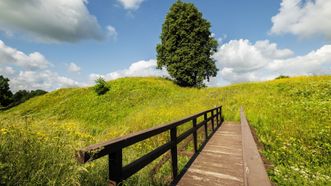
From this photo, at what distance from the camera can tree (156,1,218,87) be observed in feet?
97.7

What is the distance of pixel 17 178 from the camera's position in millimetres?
1978

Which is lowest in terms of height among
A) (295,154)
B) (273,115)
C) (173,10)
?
(295,154)

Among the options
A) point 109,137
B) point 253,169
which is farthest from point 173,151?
point 109,137

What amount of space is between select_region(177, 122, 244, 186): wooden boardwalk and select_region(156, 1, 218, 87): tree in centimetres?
2427

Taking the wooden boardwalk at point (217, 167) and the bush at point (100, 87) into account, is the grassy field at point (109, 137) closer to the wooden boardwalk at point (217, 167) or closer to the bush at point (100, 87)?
the wooden boardwalk at point (217, 167)

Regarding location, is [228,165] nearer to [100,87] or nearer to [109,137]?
[109,137]

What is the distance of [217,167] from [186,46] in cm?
2761

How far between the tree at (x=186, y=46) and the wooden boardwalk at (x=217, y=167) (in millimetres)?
24270

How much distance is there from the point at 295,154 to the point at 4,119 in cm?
691

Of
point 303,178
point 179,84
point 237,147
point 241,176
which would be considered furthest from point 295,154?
point 179,84

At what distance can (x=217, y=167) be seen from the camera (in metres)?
4.25

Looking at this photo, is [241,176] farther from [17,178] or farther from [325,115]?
[325,115]

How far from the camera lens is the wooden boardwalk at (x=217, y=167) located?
140 inches

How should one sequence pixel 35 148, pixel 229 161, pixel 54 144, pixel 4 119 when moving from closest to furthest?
pixel 35 148
pixel 54 144
pixel 4 119
pixel 229 161
